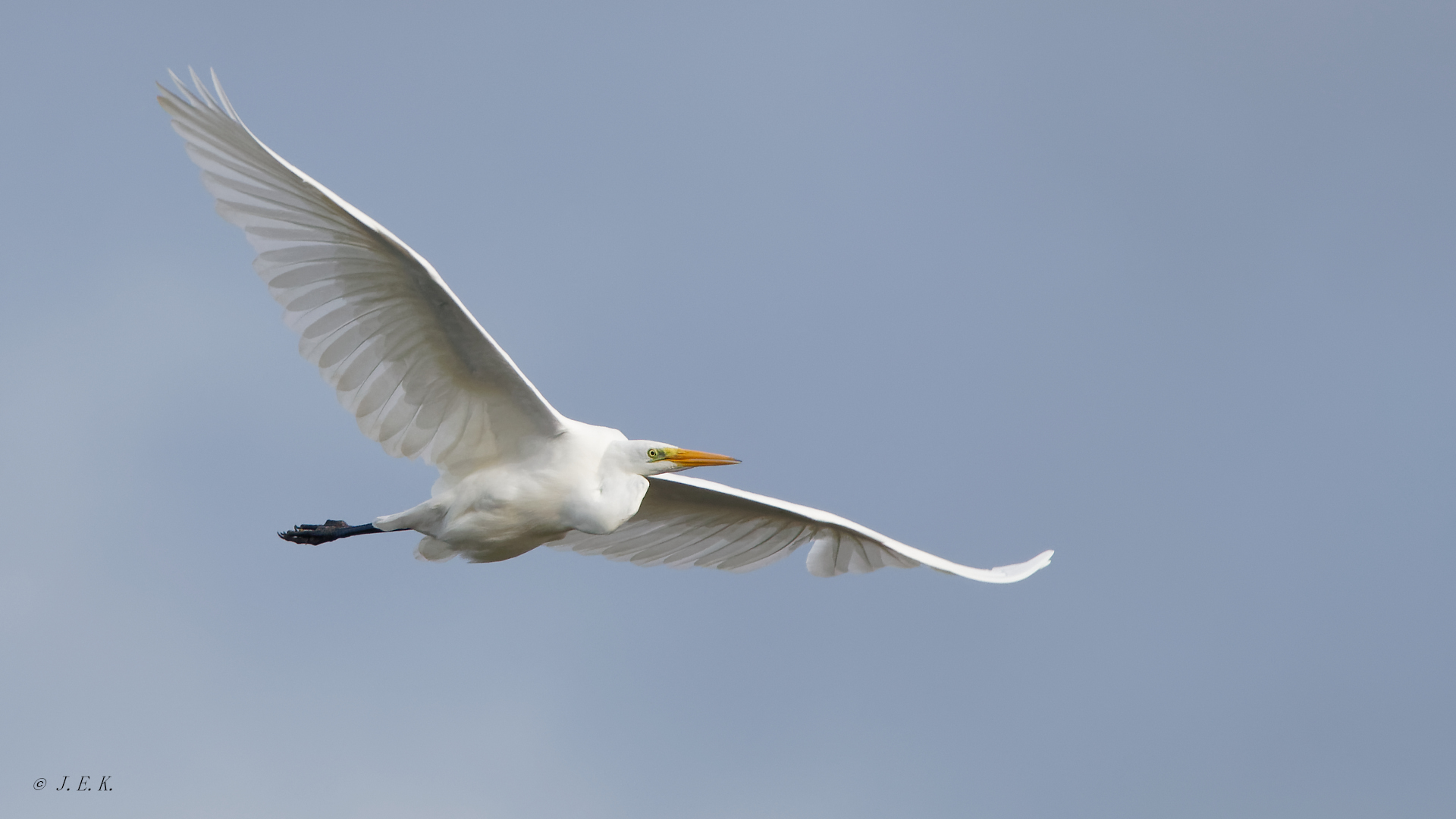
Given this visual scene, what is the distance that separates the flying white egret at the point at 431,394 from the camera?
12703mm

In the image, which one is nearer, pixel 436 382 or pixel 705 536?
pixel 436 382

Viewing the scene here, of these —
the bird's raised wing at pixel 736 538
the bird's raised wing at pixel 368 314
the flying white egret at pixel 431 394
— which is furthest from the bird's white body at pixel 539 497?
the bird's raised wing at pixel 736 538

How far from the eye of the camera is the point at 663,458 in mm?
14391

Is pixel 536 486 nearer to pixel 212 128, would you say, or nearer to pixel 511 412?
pixel 511 412

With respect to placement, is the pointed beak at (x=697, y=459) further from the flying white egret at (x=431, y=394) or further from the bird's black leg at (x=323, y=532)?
the bird's black leg at (x=323, y=532)

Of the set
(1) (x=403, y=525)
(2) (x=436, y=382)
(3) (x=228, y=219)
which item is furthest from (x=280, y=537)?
(3) (x=228, y=219)

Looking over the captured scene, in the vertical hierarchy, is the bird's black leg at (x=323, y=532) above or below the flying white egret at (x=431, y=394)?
below

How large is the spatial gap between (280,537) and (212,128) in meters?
4.94

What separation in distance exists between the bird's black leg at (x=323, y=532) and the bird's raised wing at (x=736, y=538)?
214 cm

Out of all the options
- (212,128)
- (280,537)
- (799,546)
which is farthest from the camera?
(799,546)

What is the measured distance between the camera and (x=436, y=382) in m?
13.9

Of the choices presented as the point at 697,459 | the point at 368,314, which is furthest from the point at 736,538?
the point at 368,314

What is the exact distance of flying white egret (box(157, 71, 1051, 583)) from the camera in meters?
12.7

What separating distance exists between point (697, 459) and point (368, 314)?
3.41 m
